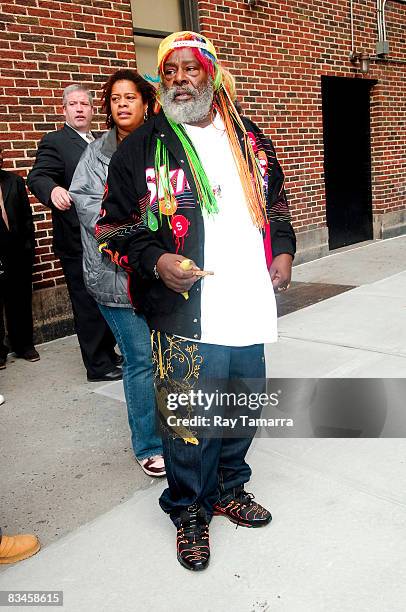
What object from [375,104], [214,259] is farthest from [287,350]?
[375,104]

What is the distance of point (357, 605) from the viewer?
1881mm

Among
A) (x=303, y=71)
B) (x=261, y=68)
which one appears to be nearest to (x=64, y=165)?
(x=261, y=68)

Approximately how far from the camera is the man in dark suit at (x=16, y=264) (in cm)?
449

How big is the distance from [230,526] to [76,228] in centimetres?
248

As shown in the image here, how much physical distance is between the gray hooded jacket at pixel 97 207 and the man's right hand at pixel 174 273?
68 cm

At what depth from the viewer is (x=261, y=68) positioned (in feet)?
23.3

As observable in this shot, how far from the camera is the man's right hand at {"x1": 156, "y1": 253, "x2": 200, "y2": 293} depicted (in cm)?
195

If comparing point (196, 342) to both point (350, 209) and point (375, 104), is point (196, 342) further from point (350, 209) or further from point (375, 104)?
point (375, 104)

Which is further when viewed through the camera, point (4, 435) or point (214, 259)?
point (4, 435)

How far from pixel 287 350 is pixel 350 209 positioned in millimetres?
5163

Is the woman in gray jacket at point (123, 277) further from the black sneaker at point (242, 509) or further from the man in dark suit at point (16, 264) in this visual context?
the man in dark suit at point (16, 264)

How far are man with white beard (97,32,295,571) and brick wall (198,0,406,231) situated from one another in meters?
4.80

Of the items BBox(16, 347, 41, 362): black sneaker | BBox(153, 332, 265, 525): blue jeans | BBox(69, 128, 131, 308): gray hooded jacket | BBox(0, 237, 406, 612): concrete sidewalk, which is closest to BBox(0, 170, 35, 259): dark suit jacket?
BBox(16, 347, 41, 362): black sneaker

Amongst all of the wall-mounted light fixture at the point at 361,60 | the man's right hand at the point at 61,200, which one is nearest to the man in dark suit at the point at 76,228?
the man's right hand at the point at 61,200
